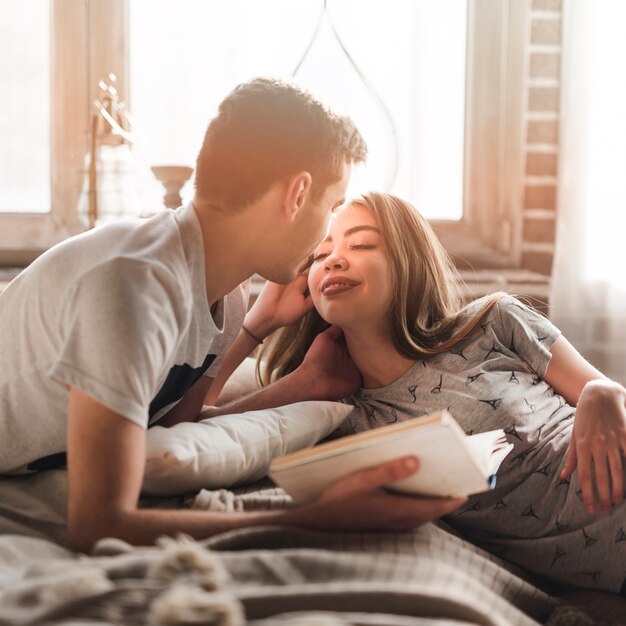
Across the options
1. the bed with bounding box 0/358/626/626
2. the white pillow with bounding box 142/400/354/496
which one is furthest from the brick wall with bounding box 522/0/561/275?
the bed with bounding box 0/358/626/626

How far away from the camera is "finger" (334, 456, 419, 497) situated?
903 mm

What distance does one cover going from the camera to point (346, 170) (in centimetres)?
135

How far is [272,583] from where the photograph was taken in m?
0.80

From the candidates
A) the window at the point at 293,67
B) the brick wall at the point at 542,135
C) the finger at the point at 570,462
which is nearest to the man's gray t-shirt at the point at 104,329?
the finger at the point at 570,462

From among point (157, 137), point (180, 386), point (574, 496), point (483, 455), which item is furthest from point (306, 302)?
point (157, 137)

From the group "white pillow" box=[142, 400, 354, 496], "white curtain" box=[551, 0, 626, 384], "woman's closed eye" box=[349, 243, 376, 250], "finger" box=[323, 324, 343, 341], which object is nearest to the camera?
"white pillow" box=[142, 400, 354, 496]

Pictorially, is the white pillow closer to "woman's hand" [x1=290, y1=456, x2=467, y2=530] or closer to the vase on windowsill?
"woman's hand" [x1=290, y1=456, x2=467, y2=530]

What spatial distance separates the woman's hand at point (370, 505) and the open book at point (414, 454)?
1 centimetres

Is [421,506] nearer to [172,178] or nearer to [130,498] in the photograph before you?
[130,498]

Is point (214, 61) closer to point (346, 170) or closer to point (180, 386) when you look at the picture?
point (346, 170)

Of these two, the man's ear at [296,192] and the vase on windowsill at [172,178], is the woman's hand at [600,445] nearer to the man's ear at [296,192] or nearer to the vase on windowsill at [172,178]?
the man's ear at [296,192]

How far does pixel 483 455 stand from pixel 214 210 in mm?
549

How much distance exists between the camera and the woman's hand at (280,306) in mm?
1757

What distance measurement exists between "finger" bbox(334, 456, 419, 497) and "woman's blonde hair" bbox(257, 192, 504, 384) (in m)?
0.65
